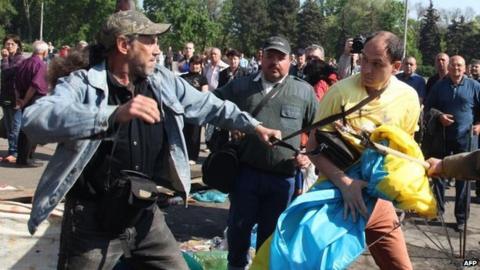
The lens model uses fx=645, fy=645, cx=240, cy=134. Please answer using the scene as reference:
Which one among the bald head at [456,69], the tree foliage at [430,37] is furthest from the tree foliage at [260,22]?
the bald head at [456,69]

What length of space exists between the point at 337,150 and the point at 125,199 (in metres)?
1.22

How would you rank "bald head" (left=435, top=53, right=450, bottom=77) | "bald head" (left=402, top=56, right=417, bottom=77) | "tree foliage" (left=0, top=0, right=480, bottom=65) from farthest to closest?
1. "tree foliage" (left=0, top=0, right=480, bottom=65)
2. "bald head" (left=402, top=56, right=417, bottom=77)
3. "bald head" (left=435, top=53, right=450, bottom=77)

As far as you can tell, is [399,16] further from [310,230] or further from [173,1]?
[310,230]

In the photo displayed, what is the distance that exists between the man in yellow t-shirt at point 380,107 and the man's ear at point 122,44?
1205 millimetres

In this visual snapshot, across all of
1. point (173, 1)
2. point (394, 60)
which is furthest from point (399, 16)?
point (394, 60)

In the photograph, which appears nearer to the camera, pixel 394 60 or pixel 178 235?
pixel 394 60

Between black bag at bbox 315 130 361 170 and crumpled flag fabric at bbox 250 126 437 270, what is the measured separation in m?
0.11

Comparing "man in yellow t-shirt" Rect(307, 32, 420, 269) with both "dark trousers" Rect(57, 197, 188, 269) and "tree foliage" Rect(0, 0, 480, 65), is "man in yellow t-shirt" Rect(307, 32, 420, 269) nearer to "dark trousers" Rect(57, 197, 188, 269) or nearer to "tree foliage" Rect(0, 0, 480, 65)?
"dark trousers" Rect(57, 197, 188, 269)

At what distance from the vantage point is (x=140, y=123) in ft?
11.0

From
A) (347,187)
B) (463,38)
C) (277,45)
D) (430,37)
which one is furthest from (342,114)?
(463,38)

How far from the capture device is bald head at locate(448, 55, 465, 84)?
7711mm

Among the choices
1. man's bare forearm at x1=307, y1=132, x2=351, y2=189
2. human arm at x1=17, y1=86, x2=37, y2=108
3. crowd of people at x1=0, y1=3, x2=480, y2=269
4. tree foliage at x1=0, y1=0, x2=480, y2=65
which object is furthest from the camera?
tree foliage at x1=0, y1=0, x2=480, y2=65

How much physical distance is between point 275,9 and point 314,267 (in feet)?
308

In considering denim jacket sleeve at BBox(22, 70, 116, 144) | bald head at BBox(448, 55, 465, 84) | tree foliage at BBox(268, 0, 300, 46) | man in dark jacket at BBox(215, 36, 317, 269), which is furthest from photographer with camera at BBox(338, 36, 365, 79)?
tree foliage at BBox(268, 0, 300, 46)
